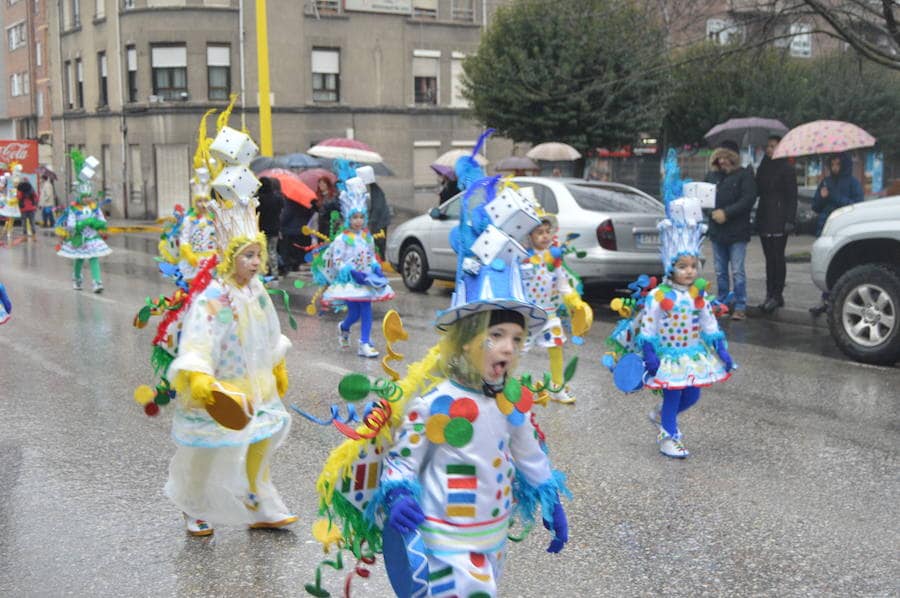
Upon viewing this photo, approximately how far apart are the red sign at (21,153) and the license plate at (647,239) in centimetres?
2814

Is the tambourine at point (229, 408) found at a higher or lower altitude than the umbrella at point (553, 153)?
lower

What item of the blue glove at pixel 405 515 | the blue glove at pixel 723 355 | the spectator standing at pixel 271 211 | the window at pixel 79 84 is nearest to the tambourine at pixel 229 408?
the blue glove at pixel 405 515

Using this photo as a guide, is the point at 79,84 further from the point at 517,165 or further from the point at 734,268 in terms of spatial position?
the point at 734,268

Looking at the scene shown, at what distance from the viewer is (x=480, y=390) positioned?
3350 millimetres

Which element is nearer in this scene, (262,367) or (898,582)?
(898,582)

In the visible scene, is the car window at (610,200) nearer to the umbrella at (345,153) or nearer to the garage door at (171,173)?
the umbrella at (345,153)

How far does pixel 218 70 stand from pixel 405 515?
32.3m

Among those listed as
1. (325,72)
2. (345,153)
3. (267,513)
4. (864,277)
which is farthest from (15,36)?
(267,513)

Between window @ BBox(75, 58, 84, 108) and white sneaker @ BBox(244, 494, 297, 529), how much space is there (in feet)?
121

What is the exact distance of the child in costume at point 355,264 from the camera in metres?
9.98

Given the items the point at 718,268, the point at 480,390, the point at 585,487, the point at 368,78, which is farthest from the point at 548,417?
the point at 368,78

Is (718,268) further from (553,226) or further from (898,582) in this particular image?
(898,582)

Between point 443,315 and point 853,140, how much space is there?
11002 mm

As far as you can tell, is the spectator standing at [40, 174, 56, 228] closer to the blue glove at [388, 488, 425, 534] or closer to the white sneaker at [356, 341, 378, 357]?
the white sneaker at [356, 341, 378, 357]
